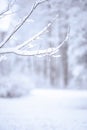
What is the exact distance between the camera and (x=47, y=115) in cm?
1202

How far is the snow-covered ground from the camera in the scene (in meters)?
9.93

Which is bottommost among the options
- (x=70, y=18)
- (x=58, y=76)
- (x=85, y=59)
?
(x=58, y=76)

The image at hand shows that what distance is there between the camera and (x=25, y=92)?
19609 mm

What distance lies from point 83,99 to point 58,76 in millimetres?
Answer: 24956

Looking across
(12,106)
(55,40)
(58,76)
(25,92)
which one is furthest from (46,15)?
(58,76)

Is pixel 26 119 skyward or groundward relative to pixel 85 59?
groundward

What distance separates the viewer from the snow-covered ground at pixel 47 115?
9.93 m

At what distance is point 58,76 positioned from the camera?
41406 millimetres

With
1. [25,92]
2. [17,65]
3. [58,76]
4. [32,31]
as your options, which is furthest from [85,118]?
[58,76]

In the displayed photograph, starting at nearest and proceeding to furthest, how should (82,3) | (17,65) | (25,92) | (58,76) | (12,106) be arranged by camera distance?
(82,3) → (12,106) → (25,92) → (17,65) → (58,76)

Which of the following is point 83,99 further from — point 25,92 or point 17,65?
point 17,65

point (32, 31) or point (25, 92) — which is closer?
point (32, 31)

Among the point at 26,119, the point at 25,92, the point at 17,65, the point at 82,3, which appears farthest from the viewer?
the point at 17,65

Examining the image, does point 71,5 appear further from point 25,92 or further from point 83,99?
point 25,92
